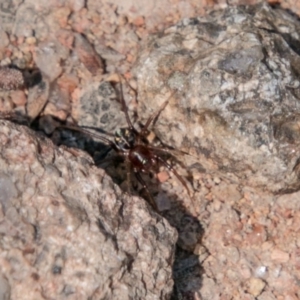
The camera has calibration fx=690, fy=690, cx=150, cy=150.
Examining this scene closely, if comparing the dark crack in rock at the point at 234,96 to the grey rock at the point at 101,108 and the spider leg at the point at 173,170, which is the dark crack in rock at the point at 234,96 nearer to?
the spider leg at the point at 173,170

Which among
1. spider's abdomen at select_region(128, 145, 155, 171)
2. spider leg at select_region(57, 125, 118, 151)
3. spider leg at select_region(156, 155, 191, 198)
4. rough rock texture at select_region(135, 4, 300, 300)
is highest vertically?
rough rock texture at select_region(135, 4, 300, 300)

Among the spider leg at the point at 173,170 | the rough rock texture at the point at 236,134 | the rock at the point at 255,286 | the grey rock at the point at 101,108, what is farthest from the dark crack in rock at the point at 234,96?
the rock at the point at 255,286

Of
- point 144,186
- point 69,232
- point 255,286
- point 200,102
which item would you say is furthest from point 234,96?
point 69,232

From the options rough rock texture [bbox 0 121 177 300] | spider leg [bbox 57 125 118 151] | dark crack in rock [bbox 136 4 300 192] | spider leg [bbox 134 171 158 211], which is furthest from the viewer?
spider leg [bbox 57 125 118 151]

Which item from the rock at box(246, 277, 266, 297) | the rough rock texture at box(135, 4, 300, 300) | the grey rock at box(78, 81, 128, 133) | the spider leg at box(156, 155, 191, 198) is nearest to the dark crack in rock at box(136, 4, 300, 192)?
the rough rock texture at box(135, 4, 300, 300)

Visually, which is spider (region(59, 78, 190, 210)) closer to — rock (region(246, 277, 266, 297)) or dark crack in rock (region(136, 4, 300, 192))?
dark crack in rock (region(136, 4, 300, 192))

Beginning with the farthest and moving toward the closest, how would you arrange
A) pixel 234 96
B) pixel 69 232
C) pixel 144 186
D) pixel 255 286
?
pixel 144 186
pixel 255 286
pixel 234 96
pixel 69 232

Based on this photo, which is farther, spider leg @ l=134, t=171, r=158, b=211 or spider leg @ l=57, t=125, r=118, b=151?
spider leg @ l=57, t=125, r=118, b=151

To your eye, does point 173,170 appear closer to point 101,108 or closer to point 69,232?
point 101,108
